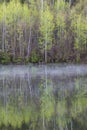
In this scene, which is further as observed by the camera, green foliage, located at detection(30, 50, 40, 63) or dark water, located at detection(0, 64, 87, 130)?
green foliage, located at detection(30, 50, 40, 63)

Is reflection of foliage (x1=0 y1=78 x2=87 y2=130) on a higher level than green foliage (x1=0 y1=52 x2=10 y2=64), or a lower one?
higher

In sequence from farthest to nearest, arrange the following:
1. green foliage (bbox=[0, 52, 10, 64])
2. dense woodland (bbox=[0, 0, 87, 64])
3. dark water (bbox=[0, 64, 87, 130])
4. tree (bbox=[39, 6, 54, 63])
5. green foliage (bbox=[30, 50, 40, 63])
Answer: tree (bbox=[39, 6, 54, 63]), dense woodland (bbox=[0, 0, 87, 64]), green foliage (bbox=[30, 50, 40, 63]), green foliage (bbox=[0, 52, 10, 64]), dark water (bbox=[0, 64, 87, 130])

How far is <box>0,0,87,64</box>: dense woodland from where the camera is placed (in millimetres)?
48344

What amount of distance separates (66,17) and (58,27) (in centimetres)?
185

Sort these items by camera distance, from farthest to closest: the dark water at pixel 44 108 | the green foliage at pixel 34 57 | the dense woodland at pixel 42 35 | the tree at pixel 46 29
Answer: the tree at pixel 46 29 → the dense woodland at pixel 42 35 → the green foliage at pixel 34 57 → the dark water at pixel 44 108

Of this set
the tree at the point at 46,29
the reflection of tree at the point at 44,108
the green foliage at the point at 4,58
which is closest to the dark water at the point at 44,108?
the reflection of tree at the point at 44,108

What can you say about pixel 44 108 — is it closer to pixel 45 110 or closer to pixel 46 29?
pixel 45 110

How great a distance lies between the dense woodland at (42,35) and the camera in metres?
48.3

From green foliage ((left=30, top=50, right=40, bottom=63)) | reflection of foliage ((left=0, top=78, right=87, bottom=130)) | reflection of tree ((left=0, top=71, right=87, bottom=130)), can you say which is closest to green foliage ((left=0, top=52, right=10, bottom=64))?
green foliage ((left=30, top=50, right=40, bottom=63))

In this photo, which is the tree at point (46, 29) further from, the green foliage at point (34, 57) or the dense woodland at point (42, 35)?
the green foliage at point (34, 57)

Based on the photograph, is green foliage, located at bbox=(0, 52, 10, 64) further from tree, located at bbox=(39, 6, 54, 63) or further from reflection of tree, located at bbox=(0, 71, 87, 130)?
reflection of tree, located at bbox=(0, 71, 87, 130)

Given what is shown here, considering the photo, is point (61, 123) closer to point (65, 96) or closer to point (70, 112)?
point (70, 112)

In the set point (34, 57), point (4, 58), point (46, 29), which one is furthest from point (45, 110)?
point (46, 29)

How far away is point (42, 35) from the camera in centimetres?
4953
